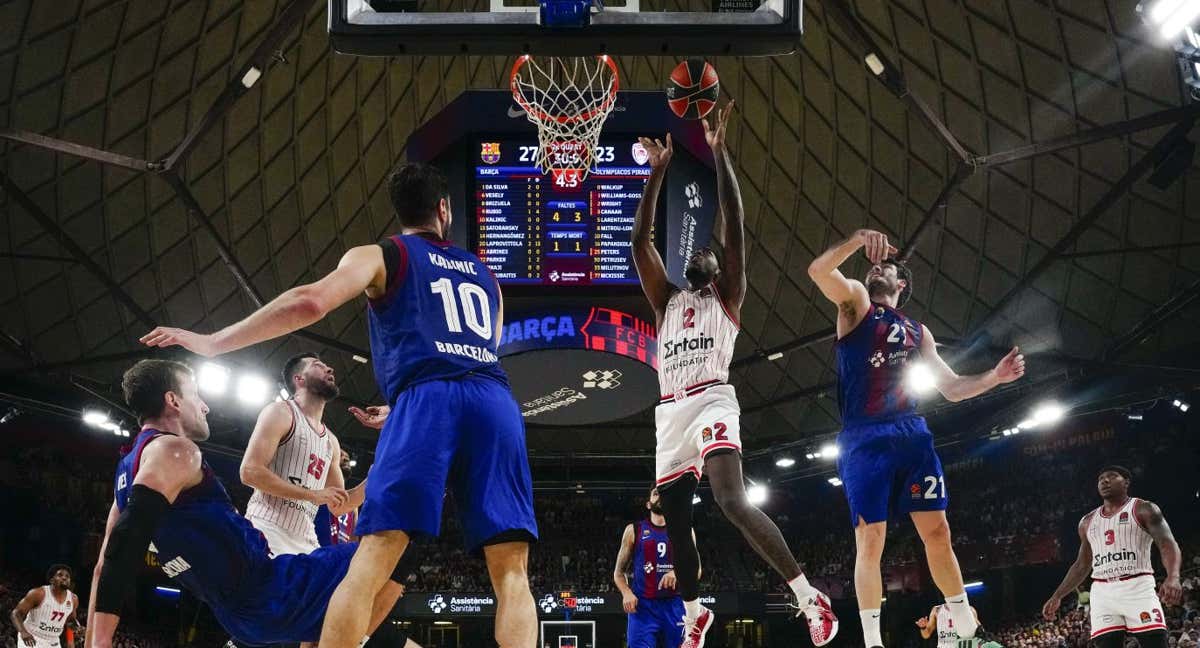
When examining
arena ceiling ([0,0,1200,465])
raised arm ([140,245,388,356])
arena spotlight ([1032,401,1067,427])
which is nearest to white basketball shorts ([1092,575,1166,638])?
arena ceiling ([0,0,1200,465])

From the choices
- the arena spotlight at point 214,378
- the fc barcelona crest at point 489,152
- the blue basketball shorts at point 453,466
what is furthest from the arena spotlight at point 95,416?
the blue basketball shorts at point 453,466

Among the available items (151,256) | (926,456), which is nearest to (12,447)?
(151,256)

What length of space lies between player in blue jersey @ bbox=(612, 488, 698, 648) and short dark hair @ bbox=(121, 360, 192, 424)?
19.1 ft

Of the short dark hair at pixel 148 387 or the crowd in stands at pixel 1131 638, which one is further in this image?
the crowd in stands at pixel 1131 638

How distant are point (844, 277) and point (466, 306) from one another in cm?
314

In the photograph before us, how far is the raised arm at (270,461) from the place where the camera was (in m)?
5.81

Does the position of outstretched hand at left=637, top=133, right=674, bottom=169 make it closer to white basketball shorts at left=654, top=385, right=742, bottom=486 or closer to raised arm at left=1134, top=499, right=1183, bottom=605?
white basketball shorts at left=654, top=385, right=742, bottom=486

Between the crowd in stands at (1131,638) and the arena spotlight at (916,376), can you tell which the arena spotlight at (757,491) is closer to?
the crowd in stands at (1131,638)

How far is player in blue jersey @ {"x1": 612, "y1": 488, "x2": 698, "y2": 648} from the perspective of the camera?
10697 mm

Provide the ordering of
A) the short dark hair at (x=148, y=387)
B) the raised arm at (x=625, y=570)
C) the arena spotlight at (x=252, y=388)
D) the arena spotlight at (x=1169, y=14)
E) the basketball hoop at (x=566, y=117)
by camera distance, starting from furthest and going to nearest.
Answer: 1. the arena spotlight at (x=252, y=388)
2. the arena spotlight at (x=1169, y=14)
3. the basketball hoop at (x=566, y=117)
4. the raised arm at (x=625, y=570)
5. the short dark hair at (x=148, y=387)

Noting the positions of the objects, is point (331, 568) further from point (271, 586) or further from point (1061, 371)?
point (1061, 371)

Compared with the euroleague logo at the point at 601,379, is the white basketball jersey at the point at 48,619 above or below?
below

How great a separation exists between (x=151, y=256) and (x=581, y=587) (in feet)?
57.7

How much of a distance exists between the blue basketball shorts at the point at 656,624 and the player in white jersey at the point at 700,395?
3432 millimetres
